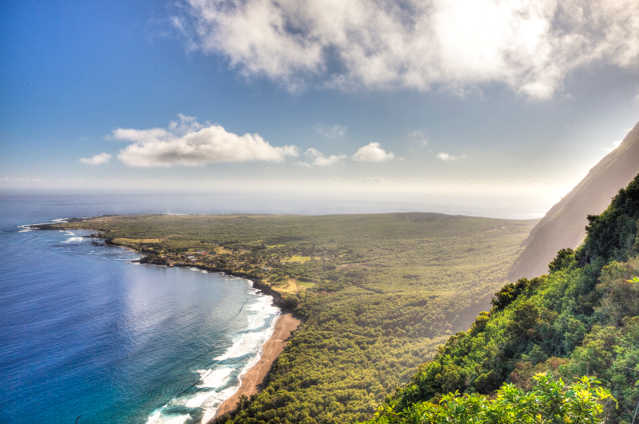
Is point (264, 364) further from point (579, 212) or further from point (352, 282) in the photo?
point (579, 212)

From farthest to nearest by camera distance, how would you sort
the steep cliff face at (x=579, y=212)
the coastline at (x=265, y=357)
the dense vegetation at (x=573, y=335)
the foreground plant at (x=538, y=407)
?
1. the steep cliff face at (x=579, y=212)
2. the coastline at (x=265, y=357)
3. the dense vegetation at (x=573, y=335)
4. the foreground plant at (x=538, y=407)

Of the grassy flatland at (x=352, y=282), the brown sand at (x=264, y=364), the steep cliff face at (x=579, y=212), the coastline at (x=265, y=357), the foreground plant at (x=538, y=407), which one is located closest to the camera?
the foreground plant at (x=538, y=407)

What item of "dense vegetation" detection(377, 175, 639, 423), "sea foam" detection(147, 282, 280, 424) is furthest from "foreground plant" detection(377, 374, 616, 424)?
"sea foam" detection(147, 282, 280, 424)

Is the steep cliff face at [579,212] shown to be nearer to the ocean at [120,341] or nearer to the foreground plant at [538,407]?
the foreground plant at [538,407]

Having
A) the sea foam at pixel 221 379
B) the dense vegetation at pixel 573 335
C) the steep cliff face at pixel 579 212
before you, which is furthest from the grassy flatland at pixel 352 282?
the dense vegetation at pixel 573 335

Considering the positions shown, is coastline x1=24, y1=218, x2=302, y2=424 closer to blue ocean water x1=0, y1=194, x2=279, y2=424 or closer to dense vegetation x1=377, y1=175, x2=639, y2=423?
blue ocean water x1=0, y1=194, x2=279, y2=424

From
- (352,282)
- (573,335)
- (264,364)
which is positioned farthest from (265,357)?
(573,335)
